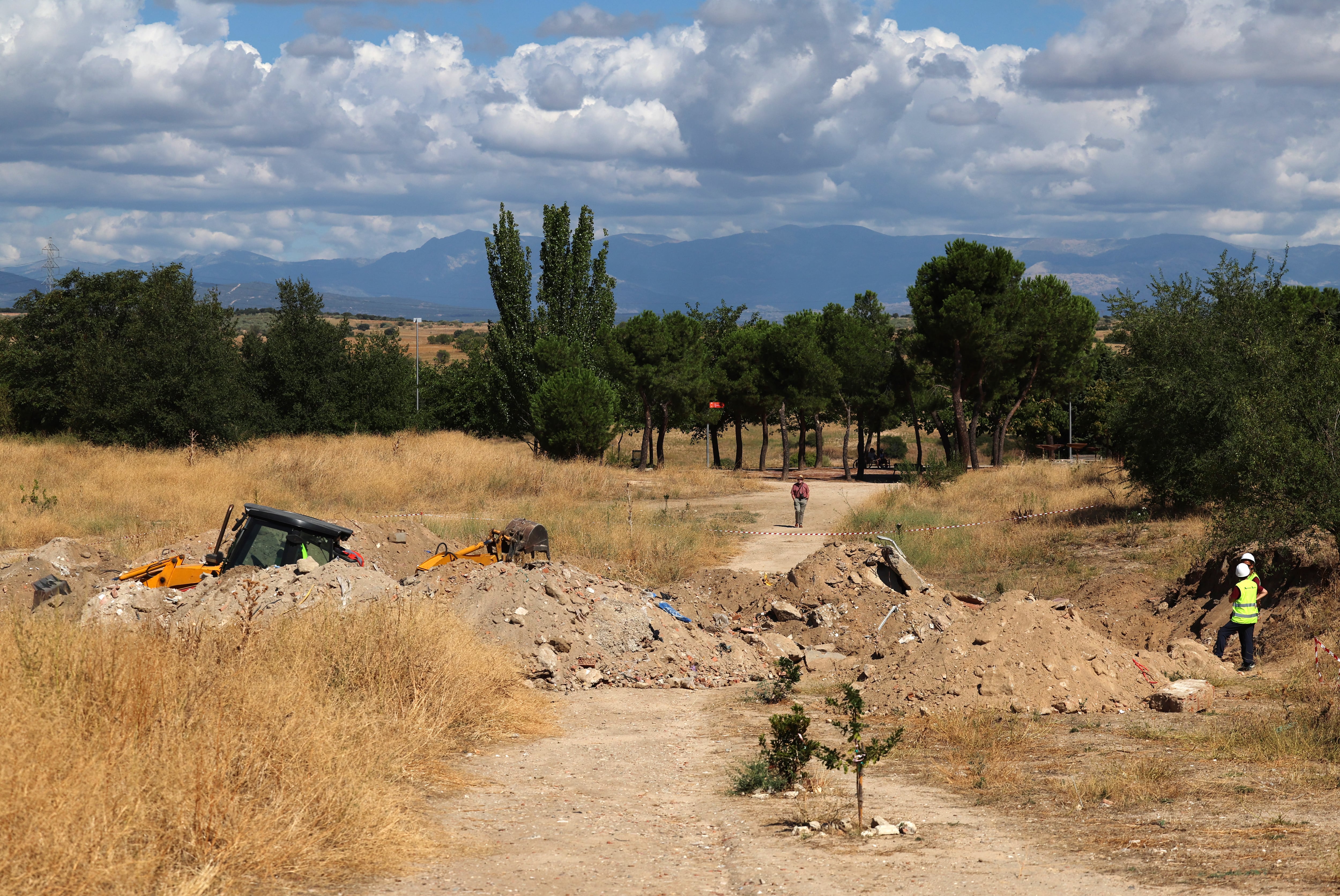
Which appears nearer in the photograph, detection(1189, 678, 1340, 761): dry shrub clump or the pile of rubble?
detection(1189, 678, 1340, 761): dry shrub clump

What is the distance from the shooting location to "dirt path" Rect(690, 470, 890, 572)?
22234 mm

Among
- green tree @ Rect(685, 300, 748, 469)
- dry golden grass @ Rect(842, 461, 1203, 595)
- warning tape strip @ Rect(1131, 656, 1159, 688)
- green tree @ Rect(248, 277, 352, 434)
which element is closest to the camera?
warning tape strip @ Rect(1131, 656, 1159, 688)

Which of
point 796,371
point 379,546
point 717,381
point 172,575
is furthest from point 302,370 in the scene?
point 172,575

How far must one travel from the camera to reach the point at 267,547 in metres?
12.8

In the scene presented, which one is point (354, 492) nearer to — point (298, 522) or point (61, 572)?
point (61, 572)

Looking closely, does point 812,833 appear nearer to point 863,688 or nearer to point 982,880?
point 982,880

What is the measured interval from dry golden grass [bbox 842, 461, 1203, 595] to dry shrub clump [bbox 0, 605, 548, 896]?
45.9ft

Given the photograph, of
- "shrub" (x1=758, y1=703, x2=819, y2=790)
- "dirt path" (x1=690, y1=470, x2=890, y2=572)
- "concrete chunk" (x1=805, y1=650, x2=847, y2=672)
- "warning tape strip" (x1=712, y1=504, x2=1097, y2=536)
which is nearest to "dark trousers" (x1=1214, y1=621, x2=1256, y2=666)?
"concrete chunk" (x1=805, y1=650, x2=847, y2=672)

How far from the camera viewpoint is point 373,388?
45.8m

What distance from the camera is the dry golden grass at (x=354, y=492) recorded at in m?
21.4

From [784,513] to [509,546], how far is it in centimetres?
1516

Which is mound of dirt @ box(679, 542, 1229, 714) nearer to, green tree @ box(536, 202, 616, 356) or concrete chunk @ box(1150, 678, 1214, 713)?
concrete chunk @ box(1150, 678, 1214, 713)

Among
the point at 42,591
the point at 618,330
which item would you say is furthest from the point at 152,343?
the point at 42,591

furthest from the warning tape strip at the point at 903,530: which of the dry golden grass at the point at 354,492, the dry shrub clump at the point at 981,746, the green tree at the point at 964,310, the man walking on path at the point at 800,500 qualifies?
the green tree at the point at 964,310
